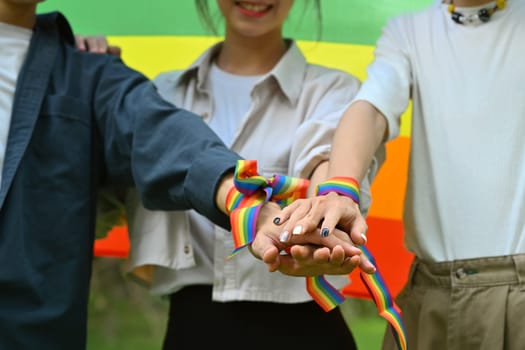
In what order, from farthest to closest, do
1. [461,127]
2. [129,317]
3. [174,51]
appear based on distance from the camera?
[129,317] < [174,51] < [461,127]

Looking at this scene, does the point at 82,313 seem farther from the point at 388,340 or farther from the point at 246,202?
the point at 388,340

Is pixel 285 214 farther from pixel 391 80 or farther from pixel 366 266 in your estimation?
pixel 391 80

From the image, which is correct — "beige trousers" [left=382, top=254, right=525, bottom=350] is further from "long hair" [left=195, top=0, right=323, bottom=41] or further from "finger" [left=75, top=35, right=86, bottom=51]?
"finger" [left=75, top=35, right=86, bottom=51]

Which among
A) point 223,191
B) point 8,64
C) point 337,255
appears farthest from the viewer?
point 8,64

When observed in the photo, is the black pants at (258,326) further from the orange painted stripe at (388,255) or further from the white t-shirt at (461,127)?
the orange painted stripe at (388,255)

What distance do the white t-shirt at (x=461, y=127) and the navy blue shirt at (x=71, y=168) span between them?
37 centimetres

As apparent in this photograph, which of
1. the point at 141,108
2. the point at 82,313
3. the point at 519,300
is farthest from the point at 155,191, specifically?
the point at 519,300

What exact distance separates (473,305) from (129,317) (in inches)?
47.3

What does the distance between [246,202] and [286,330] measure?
0.39 meters

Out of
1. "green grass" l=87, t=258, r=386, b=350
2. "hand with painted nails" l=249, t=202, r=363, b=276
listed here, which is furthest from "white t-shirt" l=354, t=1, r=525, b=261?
"green grass" l=87, t=258, r=386, b=350

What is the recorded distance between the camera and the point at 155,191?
157cm

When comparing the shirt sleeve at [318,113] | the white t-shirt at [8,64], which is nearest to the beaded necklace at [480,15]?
the shirt sleeve at [318,113]

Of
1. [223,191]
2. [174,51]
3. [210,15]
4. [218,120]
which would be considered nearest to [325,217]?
[223,191]

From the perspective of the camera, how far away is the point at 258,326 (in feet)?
5.43
